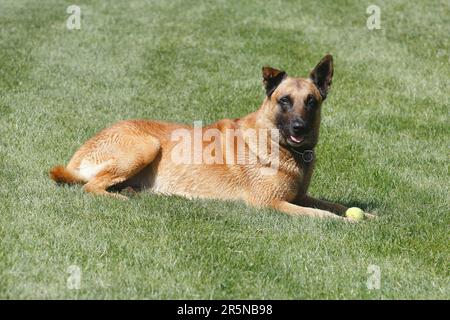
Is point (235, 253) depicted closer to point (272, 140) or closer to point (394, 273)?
point (394, 273)

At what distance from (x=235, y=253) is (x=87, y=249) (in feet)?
3.70

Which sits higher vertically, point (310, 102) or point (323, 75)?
point (323, 75)

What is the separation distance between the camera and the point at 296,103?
7488 mm

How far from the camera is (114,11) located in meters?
18.0

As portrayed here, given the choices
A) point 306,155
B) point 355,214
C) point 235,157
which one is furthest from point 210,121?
point 355,214

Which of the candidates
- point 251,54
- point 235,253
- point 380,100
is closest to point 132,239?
point 235,253

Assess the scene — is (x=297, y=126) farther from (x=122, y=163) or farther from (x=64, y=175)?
(x=64, y=175)

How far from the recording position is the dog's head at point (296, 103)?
748 centimetres

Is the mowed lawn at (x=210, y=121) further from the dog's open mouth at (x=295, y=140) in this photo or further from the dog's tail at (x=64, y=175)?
the dog's open mouth at (x=295, y=140)

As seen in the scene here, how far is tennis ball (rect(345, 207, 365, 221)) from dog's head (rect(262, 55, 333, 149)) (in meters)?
0.73

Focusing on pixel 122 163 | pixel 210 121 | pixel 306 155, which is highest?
pixel 306 155

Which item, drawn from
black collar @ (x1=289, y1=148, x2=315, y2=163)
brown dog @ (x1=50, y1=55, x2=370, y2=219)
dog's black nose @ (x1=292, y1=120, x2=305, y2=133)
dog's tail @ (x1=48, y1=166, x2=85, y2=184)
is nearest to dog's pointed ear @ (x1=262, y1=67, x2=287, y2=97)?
brown dog @ (x1=50, y1=55, x2=370, y2=219)

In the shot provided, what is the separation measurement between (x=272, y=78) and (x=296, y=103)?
0.38m

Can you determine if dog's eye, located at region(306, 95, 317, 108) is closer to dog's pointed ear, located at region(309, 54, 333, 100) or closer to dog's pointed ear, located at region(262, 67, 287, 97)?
dog's pointed ear, located at region(309, 54, 333, 100)
